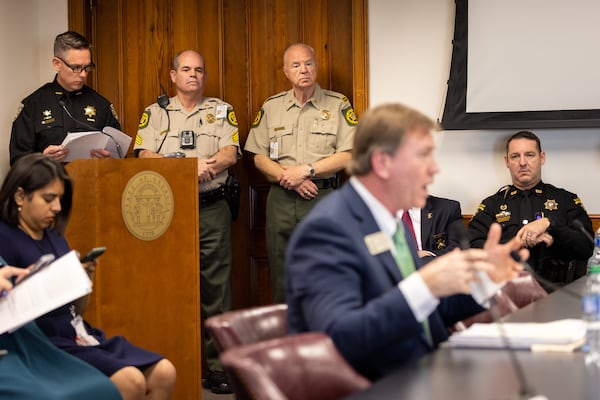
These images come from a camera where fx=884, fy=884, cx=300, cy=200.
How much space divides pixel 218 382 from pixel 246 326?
3061 mm

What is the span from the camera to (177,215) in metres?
4.59

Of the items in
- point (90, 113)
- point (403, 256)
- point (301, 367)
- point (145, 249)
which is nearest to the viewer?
point (301, 367)

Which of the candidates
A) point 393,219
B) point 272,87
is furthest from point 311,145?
point 393,219

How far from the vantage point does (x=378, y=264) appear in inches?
89.5

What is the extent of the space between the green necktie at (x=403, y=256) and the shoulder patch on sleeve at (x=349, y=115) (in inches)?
122

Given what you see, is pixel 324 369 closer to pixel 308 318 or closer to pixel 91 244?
pixel 308 318

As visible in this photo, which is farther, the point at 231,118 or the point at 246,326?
the point at 231,118

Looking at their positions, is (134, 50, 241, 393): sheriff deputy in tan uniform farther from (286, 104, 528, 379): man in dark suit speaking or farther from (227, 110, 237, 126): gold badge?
(286, 104, 528, 379): man in dark suit speaking

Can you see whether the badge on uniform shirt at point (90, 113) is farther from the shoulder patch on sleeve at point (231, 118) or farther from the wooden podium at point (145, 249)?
the wooden podium at point (145, 249)

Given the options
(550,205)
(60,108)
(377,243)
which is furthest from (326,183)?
(377,243)

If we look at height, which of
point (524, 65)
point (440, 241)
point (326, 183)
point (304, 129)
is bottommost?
point (440, 241)

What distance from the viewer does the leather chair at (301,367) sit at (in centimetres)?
182

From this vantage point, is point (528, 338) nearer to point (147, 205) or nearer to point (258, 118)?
point (147, 205)

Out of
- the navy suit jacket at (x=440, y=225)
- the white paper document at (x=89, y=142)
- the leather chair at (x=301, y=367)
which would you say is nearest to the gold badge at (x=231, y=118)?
the white paper document at (x=89, y=142)
